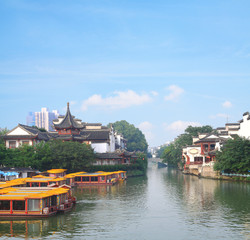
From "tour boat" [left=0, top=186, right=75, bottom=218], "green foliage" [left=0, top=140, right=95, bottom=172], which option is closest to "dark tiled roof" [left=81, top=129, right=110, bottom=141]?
"green foliage" [left=0, top=140, right=95, bottom=172]

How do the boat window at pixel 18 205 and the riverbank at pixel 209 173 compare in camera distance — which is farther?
the riverbank at pixel 209 173

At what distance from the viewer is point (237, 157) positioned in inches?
1913

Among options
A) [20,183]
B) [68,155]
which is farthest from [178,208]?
[68,155]

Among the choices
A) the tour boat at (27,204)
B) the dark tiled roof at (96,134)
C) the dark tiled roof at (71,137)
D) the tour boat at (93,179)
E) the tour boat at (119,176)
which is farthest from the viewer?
the dark tiled roof at (96,134)

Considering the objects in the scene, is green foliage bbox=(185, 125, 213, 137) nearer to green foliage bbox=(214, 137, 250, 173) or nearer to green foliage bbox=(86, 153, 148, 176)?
green foliage bbox=(86, 153, 148, 176)

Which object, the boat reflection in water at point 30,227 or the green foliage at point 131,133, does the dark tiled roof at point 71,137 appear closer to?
the boat reflection in water at point 30,227

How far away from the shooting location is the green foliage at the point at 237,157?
4797cm

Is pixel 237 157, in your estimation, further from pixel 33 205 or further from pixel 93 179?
pixel 33 205

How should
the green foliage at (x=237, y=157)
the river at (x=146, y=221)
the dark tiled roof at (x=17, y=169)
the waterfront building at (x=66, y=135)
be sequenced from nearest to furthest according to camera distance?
the river at (x=146, y=221) < the dark tiled roof at (x=17, y=169) < the green foliage at (x=237, y=157) < the waterfront building at (x=66, y=135)

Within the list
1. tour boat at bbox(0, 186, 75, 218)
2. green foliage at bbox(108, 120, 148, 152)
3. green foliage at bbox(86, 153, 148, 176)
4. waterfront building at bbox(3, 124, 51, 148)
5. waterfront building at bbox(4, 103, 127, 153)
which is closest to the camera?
tour boat at bbox(0, 186, 75, 218)

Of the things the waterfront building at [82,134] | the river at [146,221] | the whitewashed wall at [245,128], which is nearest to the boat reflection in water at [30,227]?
the river at [146,221]

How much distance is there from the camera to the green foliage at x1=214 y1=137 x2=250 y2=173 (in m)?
48.0

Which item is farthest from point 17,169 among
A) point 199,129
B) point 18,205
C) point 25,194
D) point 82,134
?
point 199,129

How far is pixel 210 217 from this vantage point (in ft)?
82.5
